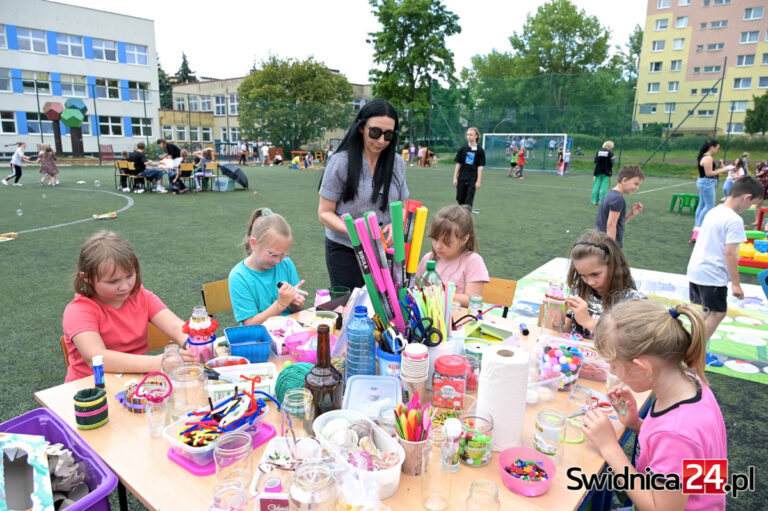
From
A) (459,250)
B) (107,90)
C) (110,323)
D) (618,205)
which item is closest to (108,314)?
(110,323)

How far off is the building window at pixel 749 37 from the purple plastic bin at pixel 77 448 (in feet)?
171

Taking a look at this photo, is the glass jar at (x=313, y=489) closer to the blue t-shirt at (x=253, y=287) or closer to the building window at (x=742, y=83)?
the blue t-shirt at (x=253, y=287)

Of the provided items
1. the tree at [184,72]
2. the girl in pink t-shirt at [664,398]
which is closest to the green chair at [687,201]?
the girl in pink t-shirt at [664,398]

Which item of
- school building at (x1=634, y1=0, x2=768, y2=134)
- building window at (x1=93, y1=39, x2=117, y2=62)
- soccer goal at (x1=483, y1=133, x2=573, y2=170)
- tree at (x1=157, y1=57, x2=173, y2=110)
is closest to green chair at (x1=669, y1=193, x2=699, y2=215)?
soccer goal at (x1=483, y1=133, x2=573, y2=170)

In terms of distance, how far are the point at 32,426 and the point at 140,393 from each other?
12.2 inches

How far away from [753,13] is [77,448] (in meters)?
53.0

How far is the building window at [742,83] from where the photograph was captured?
3775 cm

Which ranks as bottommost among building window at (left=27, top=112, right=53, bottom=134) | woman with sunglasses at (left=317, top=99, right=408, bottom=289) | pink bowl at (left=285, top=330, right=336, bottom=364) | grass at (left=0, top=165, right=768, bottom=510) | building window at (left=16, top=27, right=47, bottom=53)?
grass at (left=0, top=165, right=768, bottom=510)

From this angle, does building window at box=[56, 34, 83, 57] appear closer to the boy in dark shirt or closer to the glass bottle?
the boy in dark shirt

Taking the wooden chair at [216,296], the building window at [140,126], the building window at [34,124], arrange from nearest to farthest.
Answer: the wooden chair at [216,296]
the building window at [34,124]
the building window at [140,126]

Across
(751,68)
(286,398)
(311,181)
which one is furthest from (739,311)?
(751,68)

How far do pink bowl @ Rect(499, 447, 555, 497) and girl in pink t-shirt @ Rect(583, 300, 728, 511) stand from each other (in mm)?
224

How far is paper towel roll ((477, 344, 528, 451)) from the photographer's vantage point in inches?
51.6

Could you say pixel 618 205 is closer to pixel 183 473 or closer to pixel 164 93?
pixel 183 473
